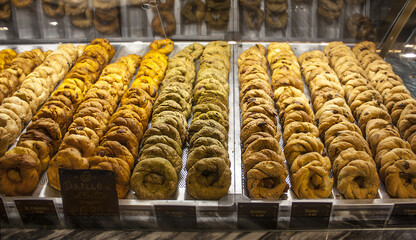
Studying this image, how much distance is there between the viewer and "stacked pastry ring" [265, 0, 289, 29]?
4742 millimetres

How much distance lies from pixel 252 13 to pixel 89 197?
124 inches

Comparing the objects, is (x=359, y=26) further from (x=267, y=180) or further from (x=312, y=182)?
(x=267, y=180)

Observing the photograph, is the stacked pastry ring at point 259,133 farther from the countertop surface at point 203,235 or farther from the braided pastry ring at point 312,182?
the countertop surface at point 203,235

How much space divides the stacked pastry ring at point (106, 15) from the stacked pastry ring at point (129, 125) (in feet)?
2.23

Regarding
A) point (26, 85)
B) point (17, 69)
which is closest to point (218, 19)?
point (26, 85)

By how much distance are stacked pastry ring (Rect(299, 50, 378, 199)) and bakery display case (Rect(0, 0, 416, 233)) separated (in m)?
0.01

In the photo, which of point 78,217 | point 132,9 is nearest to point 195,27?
point 132,9

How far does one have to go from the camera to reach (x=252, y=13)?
15.6 feet

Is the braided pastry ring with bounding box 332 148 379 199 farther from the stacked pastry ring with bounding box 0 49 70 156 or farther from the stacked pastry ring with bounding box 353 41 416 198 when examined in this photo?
the stacked pastry ring with bounding box 0 49 70 156

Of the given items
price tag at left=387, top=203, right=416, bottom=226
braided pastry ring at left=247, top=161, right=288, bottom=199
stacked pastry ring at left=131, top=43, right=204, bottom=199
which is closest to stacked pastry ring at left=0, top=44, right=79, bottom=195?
stacked pastry ring at left=131, top=43, right=204, bottom=199

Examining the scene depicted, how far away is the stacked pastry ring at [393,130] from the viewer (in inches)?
115

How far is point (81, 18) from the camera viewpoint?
16.6 ft

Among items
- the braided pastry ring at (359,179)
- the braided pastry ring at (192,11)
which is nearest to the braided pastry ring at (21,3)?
the braided pastry ring at (192,11)

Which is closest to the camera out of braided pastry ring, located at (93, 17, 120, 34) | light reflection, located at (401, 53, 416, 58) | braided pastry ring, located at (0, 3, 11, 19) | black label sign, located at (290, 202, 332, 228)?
black label sign, located at (290, 202, 332, 228)
